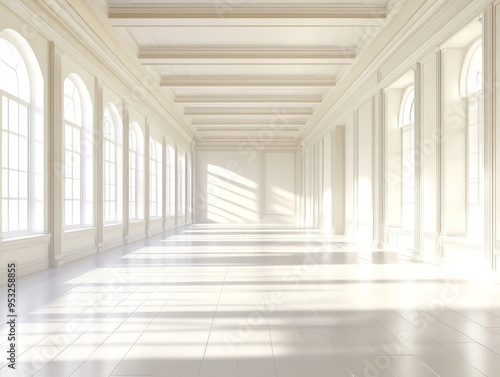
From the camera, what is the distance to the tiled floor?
337 centimetres

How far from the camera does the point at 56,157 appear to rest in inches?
338

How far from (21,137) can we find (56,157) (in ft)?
2.81

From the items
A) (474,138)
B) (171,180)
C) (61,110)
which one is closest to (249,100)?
(171,180)

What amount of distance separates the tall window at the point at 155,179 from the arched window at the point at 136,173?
199 cm

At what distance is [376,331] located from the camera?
4.27m

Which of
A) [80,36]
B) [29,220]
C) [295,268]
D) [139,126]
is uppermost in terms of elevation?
[80,36]

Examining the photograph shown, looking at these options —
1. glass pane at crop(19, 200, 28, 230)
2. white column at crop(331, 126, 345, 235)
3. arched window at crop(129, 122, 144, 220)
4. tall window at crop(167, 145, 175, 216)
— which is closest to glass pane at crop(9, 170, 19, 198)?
glass pane at crop(19, 200, 28, 230)

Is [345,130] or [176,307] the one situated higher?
[345,130]

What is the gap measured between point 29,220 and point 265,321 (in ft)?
17.2

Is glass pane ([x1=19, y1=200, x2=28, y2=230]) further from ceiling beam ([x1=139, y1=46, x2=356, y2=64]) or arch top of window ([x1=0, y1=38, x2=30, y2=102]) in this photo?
ceiling beam ([x1=139, y1=46, x2=356, y2=64])

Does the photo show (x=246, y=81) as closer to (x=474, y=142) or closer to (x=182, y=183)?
(x=474, y=142)

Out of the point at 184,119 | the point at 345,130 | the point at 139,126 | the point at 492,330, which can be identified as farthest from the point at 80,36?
the point at 184,119

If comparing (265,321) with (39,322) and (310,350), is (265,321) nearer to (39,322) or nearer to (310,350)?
(310,350)

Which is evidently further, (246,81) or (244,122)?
(244,122)
